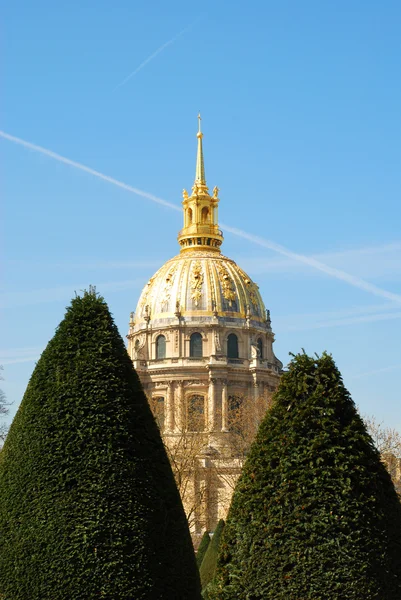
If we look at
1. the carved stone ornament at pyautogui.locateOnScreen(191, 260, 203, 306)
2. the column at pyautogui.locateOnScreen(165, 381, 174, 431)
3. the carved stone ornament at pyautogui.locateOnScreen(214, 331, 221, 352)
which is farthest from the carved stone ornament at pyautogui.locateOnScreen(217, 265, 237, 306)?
the column at pyautogui.locateOnScreen(165, 381, 174, 431)

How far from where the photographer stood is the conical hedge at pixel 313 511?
44.8 feet

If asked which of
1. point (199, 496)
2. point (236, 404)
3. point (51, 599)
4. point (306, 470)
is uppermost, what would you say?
point (236, 404)

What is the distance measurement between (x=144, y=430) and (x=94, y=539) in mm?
1779

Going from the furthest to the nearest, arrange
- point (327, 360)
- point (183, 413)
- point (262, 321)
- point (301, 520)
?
point (262, 321), point (183, 413), point (327, 360), point (301, 520)

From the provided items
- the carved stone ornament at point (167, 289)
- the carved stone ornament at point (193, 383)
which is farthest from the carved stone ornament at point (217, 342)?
the carved stone ornament at point (167, 289)

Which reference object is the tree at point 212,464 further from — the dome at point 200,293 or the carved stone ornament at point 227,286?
the carved stone ornament at point 227,286

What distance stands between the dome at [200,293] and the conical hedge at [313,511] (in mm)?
83518

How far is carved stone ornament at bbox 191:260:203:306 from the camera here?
9931 cm

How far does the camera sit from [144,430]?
49.1 feet

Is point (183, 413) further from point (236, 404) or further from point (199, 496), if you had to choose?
point (236, 404)

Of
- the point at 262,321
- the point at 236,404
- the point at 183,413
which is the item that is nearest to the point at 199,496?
the point at 183,413

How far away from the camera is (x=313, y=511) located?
13773mm

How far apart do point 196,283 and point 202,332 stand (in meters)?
5.24

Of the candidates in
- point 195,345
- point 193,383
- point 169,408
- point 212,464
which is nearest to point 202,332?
point 195,345
